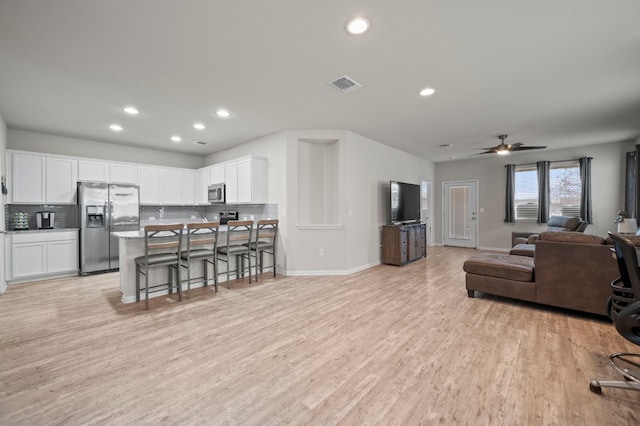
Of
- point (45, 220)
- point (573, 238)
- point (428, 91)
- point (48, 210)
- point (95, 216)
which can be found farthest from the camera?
point (48, 210)

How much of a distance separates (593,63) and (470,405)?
348 cm

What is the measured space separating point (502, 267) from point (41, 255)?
739 centimetres

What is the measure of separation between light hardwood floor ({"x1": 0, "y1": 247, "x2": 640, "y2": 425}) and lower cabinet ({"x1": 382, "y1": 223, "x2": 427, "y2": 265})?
2.01 m

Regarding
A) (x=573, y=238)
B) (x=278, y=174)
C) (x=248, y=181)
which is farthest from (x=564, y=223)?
(x=248, y=181)

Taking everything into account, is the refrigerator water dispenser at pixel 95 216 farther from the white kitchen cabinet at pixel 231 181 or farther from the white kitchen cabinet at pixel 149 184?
the white kitchen cabinet at pixel 231 181

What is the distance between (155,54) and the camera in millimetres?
2564

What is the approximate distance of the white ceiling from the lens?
2.03 metres

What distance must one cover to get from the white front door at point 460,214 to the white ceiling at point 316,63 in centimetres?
362

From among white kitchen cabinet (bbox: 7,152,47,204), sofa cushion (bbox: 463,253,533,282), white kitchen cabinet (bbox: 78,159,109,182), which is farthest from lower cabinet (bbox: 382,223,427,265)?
white kitchen cabinet (bbox: 7,152,47,204)

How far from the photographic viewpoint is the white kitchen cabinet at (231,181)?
5.62 meters

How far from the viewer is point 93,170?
212 inches

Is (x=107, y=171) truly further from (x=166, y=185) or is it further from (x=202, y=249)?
(x=202, y=249)

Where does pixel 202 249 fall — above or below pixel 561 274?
above

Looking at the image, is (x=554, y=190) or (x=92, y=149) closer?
(x=92, y=149)
